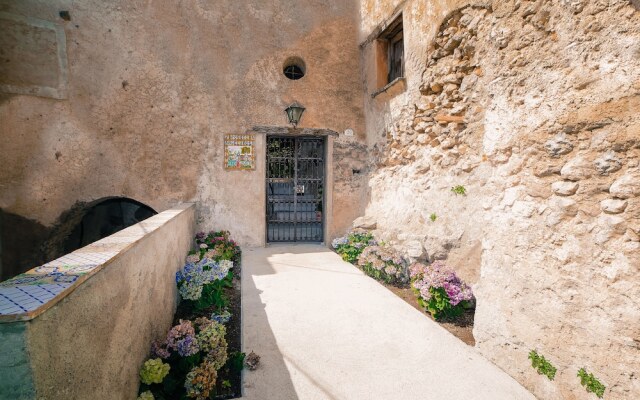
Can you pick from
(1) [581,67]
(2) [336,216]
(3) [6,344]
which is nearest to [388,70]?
(2) [336,216]

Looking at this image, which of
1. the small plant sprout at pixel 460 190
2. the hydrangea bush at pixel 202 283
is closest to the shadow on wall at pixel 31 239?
the hydrangea bush at pixel 202 283

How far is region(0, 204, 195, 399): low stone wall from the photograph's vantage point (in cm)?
96

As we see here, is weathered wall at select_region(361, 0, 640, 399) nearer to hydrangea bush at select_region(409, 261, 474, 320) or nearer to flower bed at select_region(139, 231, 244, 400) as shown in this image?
hydrangea bush at select_region(409, 261, 474, 320)

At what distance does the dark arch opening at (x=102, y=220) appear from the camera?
21.6 feet

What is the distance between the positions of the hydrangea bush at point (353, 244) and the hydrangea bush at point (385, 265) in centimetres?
58

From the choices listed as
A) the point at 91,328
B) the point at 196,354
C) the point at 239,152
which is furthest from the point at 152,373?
the point at 239,152

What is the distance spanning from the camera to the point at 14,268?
5.68 m

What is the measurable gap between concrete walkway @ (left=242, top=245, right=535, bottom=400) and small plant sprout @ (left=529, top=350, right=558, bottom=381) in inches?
8.3

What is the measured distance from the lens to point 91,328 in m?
1.38

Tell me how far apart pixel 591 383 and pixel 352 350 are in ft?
5.46

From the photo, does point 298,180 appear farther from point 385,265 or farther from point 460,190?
point 460,190

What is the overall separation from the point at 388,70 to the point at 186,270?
5239mm

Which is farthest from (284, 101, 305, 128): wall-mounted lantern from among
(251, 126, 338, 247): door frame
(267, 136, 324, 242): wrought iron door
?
(267, 136, 324, 242): wrought iron door

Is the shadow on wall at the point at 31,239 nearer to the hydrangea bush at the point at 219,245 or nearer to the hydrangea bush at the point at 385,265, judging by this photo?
the hydrangea bush at the point at 219,245
